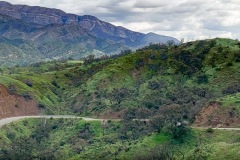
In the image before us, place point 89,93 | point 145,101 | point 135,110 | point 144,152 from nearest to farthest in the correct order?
point 144,152, point 135,110, point 145,101, point 89,93

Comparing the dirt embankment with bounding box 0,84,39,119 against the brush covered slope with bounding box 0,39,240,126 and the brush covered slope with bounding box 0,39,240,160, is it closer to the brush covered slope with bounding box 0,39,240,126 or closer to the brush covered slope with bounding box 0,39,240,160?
the brush covered slope with bounding box 0,39,240,126

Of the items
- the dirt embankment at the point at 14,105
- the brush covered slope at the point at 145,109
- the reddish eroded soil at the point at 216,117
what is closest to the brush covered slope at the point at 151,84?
the brush covered slope at the point at 145,109

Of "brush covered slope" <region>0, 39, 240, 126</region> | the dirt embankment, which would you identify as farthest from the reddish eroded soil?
the dirt embankment

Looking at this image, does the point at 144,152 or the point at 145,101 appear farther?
the point at 145,101

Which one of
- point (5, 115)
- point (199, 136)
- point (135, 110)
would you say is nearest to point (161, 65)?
point (135, 110)

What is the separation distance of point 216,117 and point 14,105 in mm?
94575

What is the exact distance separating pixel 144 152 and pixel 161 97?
6305 cm

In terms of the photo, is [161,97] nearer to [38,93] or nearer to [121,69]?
[121,69]

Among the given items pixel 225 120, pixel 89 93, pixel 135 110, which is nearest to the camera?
pixel 225 120

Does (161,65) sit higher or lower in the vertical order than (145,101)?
higher

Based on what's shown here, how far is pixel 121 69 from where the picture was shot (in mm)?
189500

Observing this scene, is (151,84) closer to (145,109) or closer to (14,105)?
(145,109)

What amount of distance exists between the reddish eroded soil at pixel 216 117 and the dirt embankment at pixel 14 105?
8414cm

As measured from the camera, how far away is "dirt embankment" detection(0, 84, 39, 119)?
164 m
